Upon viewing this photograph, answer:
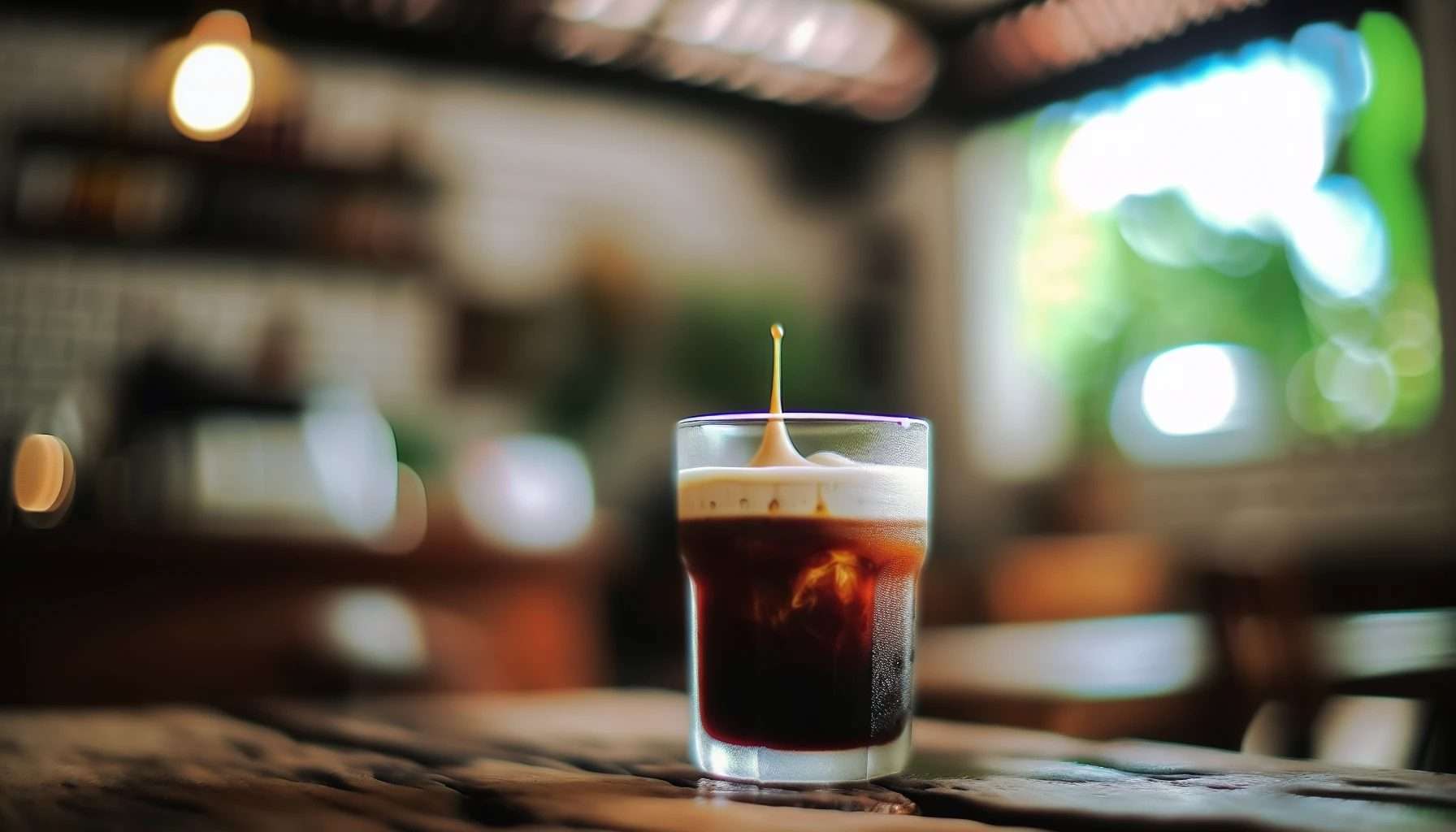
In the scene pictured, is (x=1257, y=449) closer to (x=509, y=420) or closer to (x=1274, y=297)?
(x=1274, y=297)

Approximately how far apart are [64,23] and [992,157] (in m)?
4.41

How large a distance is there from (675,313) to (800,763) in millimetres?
5876

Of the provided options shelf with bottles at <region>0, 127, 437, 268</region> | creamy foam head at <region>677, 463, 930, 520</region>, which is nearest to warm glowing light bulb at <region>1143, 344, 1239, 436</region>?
shelf with bottles at <region>0, 127, 437, 268</region>

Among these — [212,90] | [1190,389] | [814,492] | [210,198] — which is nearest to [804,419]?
[814,492]

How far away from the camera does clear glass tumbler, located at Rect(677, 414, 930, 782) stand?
855mm

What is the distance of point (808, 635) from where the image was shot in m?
0.88

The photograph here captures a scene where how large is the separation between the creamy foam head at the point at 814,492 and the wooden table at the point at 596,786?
0.59 ft

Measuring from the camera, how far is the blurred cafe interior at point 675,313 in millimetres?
3004

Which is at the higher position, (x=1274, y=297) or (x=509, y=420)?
(x=1274, y=297)

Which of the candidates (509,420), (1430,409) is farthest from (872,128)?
(1430,409)

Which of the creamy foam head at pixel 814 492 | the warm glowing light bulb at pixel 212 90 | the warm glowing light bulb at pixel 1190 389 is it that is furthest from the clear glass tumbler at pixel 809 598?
the warm glowing light bulb at pixel 1190 389

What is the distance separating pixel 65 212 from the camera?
4.79 metres

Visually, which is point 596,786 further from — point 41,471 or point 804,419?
point 41,471

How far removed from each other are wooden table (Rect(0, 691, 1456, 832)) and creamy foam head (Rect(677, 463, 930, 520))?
18 centimetres
